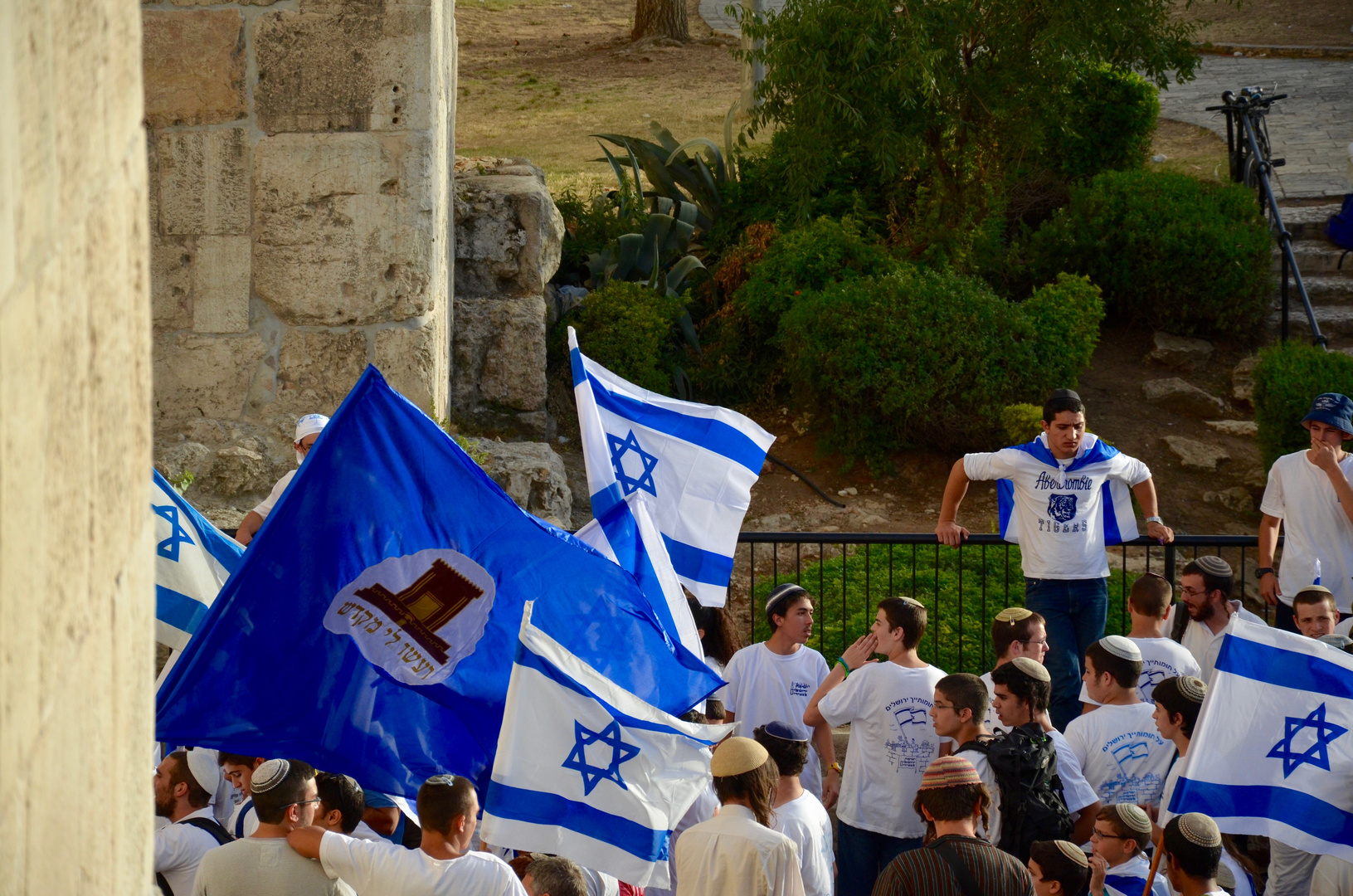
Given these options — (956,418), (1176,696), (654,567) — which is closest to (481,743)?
(654,567)

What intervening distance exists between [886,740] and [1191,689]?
103 centimetres

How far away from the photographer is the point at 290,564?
12.4ft

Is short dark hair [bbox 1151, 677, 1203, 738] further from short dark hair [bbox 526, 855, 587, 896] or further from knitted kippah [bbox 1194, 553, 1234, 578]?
short dark hair [bbox 526, 855, 587, 896]

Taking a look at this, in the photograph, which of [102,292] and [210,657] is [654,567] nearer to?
A: [210,657]

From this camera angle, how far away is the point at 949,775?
3766 mm

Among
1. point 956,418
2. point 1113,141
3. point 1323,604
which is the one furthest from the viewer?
point 1113,141

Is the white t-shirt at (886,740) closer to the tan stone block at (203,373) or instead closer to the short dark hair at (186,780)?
the short dark hair at (186,780)

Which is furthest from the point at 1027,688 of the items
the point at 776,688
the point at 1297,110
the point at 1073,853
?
the point at 1297,110

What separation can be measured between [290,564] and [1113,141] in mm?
11206

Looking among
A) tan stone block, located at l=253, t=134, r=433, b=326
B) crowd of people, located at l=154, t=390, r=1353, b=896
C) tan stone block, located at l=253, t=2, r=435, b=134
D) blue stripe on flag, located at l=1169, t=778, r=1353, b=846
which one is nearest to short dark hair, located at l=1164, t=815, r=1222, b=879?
crowd of people, located at l=154, t=390, r=1353, b=896

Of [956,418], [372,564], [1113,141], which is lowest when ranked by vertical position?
[956,418]

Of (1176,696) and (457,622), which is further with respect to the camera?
(1176,696)

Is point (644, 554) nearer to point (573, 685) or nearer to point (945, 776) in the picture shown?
point (573, 685)

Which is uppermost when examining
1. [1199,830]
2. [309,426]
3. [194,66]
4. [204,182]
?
[194,66]
